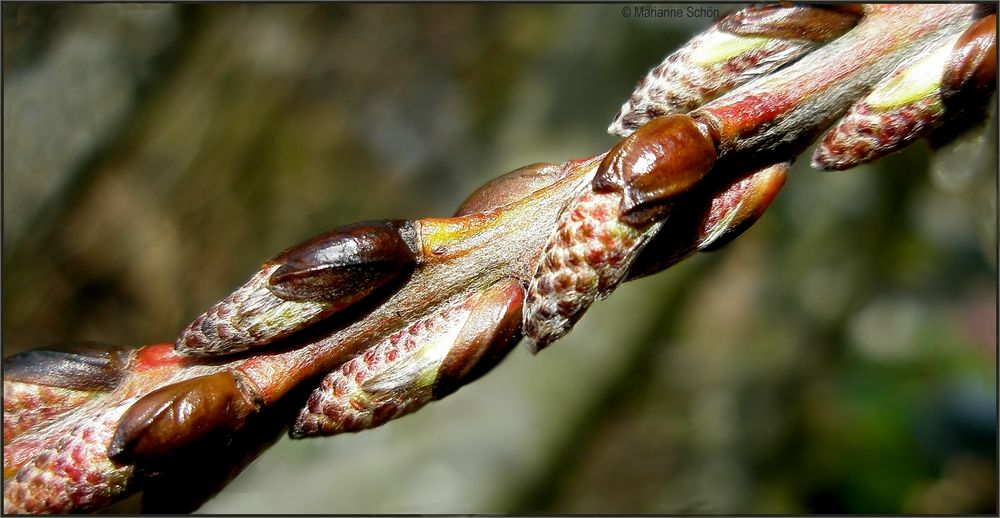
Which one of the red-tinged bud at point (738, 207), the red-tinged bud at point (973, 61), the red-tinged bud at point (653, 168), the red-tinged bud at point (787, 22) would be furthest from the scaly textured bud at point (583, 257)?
the red-tinged bud at point (973, 61)

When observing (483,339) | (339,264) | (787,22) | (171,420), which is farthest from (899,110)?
(171,420)

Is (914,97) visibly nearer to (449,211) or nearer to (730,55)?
(730,55)

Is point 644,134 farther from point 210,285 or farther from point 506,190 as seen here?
point 210,285

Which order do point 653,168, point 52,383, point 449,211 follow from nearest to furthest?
point 653,168 < point 52,383 < point 449,211

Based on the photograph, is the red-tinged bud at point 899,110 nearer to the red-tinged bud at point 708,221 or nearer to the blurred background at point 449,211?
the red-tinged bud at point 708,221

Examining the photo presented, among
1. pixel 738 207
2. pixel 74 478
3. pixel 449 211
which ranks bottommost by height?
pixel 449 211

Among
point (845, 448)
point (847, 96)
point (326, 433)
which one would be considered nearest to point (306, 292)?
point (326, 433)

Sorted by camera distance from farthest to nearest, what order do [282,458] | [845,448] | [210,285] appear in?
1. [210,285]
2. [282,458]
3. [845,448]

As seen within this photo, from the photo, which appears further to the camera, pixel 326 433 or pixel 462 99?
pixel 462 99
